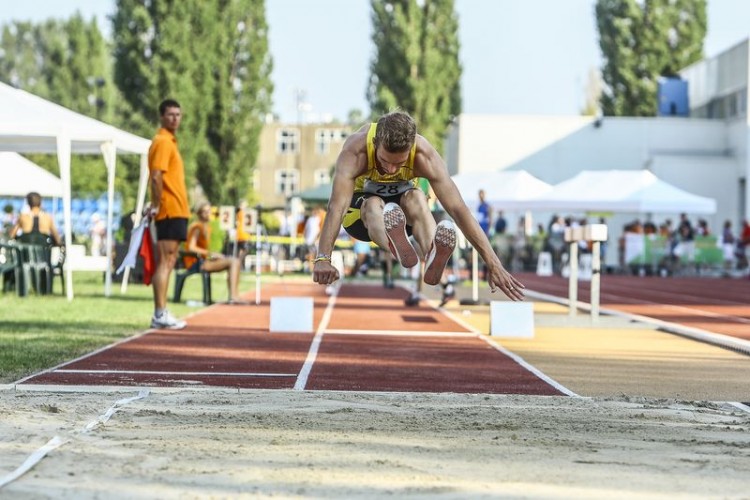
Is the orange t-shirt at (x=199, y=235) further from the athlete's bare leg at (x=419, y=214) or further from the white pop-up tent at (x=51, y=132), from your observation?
the athlete's bare leg at (x=419, y=214)

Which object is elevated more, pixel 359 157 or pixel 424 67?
pixel 424 67

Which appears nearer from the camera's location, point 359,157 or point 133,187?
point 359,157

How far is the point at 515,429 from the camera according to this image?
656 cm

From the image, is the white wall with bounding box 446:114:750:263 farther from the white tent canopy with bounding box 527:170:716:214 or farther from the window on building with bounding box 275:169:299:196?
the window on building with bounding box 275:169:299:196

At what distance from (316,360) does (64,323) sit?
4.13 meters

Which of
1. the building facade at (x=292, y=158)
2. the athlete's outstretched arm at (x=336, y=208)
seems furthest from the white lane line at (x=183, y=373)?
the building facade at (x=292, y=158)

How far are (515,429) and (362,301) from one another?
1407cm

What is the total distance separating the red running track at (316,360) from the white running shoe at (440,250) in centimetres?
93

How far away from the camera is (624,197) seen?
32062 mm

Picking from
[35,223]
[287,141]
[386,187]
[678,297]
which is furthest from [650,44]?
[386,187]

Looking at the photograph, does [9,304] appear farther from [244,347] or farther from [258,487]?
[258,487]

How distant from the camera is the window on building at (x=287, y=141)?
9562cm

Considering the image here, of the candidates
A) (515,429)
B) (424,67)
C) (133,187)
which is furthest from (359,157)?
(424,67)

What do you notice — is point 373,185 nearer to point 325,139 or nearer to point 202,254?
point 202,254
